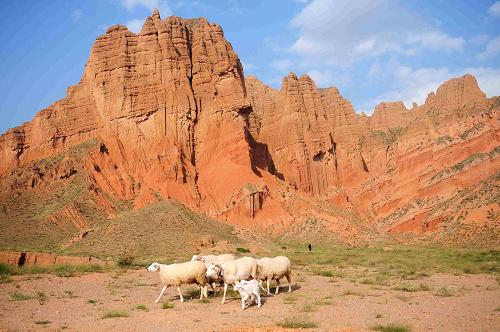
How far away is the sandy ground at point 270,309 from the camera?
17.0 meters

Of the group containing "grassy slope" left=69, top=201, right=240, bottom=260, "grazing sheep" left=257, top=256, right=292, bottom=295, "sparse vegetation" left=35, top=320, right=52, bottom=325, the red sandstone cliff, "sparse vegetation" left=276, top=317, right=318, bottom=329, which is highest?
the red sandstone cliff

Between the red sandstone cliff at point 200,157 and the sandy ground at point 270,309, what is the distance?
51.5 metres

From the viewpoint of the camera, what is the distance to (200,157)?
101 meters

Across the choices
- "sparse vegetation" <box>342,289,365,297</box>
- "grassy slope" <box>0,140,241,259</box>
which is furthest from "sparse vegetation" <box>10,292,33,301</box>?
"grassy slope" <box>0,140,241,259</box>

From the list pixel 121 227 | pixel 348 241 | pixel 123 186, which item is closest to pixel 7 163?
pixel 123 186

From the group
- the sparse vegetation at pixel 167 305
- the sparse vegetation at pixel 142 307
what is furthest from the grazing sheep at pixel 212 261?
the sparse vegetation at pixel 142 307

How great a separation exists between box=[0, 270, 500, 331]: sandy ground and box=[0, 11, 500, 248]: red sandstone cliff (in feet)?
169

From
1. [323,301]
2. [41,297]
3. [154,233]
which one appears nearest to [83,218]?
[154,233]

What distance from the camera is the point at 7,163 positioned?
99.3m

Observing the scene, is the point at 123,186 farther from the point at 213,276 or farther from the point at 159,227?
the point at 213,276

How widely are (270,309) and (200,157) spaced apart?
268ft

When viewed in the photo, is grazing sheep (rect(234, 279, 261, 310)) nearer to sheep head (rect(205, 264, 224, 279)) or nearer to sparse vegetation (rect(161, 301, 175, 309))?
sheep head (rect(205, 264, 224, 279))

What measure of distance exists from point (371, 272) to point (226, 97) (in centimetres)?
7113

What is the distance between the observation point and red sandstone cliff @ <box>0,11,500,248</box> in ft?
281
